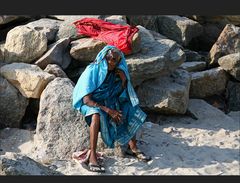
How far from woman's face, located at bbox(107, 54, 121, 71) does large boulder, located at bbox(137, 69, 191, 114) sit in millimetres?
1533

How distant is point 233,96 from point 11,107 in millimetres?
4046

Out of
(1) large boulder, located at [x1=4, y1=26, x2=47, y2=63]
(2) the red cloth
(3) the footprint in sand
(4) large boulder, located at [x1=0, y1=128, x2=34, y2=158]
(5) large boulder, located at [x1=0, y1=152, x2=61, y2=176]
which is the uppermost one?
(2) the red cloth

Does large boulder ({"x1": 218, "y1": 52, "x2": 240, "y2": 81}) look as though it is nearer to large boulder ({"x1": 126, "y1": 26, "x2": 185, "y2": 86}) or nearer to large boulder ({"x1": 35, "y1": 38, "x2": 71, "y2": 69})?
large boulder ({"x1": 126, "y1": 26, "x2": 185, "y2": 86})

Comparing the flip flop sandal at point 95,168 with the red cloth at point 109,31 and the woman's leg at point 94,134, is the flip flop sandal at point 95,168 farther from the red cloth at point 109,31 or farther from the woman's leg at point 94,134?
the red cloth at point 109,31

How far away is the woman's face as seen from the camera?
832cm

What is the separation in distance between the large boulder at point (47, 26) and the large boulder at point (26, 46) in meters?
0.30

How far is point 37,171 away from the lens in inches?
281

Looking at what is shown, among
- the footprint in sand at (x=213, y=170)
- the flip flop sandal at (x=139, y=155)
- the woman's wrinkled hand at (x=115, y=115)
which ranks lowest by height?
the flip flop sandal at (x=139, y=155)

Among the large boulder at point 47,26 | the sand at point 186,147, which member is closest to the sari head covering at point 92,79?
the sand at point 186,147

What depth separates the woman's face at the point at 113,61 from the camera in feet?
27.3

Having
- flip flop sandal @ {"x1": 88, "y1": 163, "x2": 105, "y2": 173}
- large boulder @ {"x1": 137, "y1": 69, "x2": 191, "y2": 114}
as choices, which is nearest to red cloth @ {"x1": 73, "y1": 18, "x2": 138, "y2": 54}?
large boulder @ {"x1": 137, "y1": 69, "x2": 191, "y2": 114}

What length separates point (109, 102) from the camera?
27.7 feet

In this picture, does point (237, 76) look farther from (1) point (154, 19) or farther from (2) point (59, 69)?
(2) point (59, 69)

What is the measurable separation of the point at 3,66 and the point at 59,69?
1027mm
